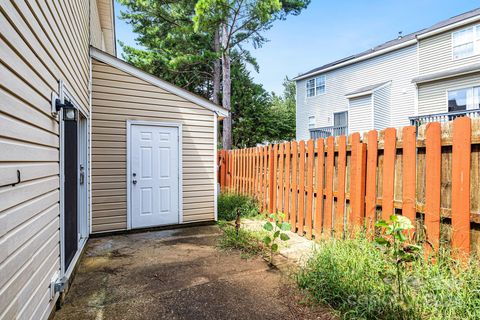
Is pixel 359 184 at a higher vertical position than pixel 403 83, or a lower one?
lower

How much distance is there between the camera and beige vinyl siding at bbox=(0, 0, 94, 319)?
4.82ft

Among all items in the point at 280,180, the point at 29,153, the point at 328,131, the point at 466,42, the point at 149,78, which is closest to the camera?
the point at 29,153

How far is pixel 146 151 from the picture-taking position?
4977mm

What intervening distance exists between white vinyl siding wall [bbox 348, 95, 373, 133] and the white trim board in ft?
29.8

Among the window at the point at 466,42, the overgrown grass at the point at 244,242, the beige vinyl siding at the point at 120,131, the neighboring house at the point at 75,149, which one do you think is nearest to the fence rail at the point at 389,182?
the overgrown grass at the point at 244,242

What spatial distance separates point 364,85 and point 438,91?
322 cm

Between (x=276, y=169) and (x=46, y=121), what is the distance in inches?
158

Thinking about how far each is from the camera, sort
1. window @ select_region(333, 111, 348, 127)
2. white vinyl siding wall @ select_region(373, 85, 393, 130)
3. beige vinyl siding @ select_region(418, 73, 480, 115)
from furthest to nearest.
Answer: window @ select_region(333, 111, 348, 127) → white vinyl siding wall @ select_region(373, 85, 393, 130) → beige vinyl siding @ select_region(418, 73, 480, 115)

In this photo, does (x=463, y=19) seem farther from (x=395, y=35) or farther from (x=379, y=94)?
(x=395, y=35)

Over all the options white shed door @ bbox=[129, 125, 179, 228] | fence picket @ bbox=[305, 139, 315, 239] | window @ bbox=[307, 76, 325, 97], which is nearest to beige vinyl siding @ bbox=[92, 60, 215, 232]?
white shed door @ bbox=[129, 125, 179, 228]

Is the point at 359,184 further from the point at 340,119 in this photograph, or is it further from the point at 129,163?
the point at 340,119

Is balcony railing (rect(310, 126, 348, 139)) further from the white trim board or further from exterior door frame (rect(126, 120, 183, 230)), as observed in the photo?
exterior door frame (rect(126, 120, 183, 230))

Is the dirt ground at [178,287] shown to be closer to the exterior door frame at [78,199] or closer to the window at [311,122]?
the exterior door frame at [78,199]

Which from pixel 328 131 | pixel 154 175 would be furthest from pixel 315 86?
pixel 154 175
